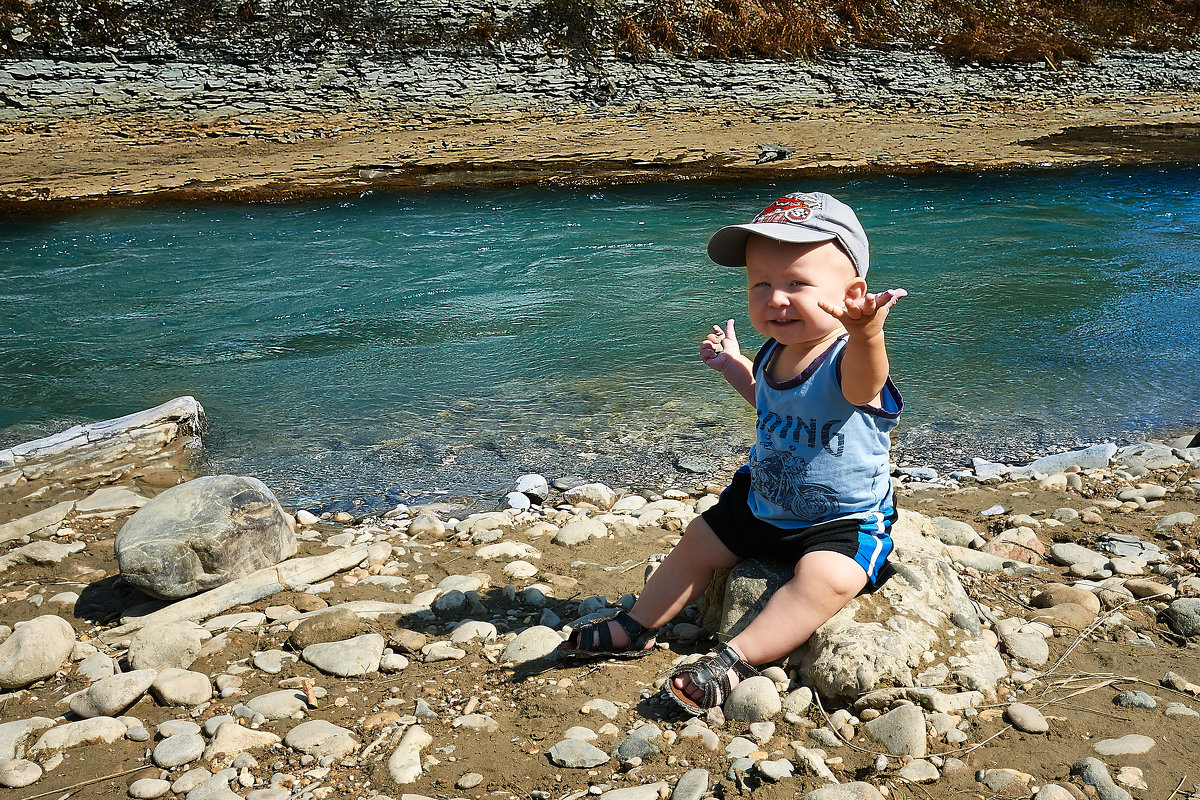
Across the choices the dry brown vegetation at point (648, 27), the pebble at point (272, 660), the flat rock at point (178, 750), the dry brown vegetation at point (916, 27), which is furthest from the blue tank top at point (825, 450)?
the dry brown vegetation at point (916, 27)

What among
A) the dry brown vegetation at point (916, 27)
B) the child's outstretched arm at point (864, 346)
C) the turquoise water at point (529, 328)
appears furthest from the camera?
the dry brown vegetation at point (916, 27)

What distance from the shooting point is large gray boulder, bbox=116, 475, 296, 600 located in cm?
346

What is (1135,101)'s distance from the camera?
69.7ft

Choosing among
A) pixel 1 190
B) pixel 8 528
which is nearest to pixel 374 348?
pixel 8 528

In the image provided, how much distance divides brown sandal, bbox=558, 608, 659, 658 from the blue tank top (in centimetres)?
52

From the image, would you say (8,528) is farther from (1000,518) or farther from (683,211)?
(683,211)

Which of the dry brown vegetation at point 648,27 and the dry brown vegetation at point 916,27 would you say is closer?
the dry brown vegetation at point 648,27

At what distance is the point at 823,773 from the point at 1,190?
573 inches

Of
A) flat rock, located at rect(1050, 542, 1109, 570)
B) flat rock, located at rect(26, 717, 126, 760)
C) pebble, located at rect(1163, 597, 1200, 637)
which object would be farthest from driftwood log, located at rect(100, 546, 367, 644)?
pebble, located at rect(1163, 597, 1200, 637)

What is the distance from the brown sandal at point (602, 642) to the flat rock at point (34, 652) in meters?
1.56

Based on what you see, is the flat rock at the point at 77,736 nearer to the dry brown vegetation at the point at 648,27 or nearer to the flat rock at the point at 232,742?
the flat rock at the point at 232,742

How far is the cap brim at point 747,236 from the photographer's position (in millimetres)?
2654

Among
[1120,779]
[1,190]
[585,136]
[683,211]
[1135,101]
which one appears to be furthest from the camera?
[1135,101]

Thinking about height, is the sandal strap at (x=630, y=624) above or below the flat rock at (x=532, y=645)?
above
